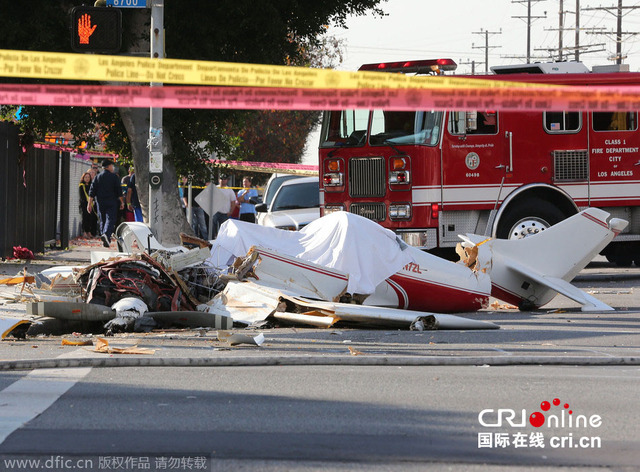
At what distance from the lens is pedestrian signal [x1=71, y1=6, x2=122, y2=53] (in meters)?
12.9

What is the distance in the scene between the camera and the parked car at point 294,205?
63.3 feet

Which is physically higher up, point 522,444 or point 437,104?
point 437,104

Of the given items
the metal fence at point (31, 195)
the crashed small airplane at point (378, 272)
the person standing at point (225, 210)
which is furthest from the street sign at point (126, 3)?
the person standing at point (225, 210)

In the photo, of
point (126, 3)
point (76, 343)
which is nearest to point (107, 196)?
point (126, 3)

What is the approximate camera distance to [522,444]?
5.35 metres

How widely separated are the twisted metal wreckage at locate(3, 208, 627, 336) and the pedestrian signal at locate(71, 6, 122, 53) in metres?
2.15

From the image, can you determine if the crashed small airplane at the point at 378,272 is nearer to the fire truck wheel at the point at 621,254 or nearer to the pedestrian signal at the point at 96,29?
the pedestrian signal at the point at 96,29

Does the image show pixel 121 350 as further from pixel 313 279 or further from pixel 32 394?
pixel 313 279

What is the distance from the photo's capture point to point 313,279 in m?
11.2

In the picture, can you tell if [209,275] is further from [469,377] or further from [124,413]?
[124,413]

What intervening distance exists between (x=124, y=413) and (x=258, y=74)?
2.23m

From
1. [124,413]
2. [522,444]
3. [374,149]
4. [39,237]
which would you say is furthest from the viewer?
[39,237]

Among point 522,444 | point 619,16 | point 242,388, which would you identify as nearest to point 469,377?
point 242,388

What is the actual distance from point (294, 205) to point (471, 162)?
15.7 feet
